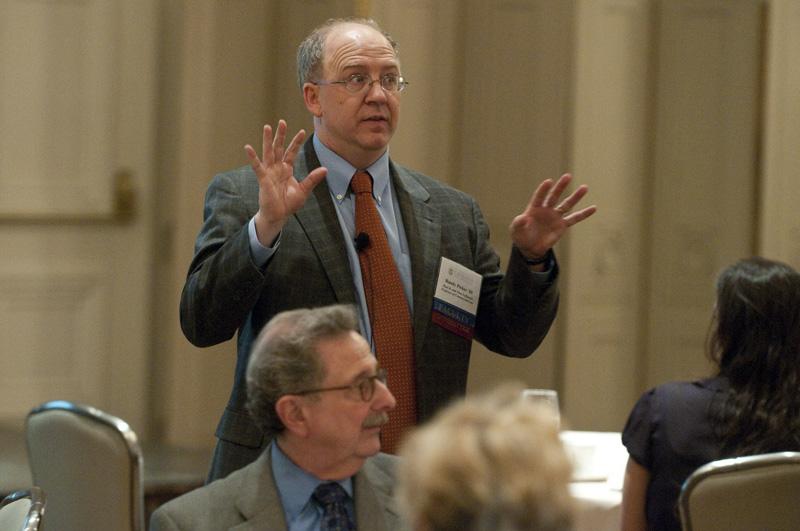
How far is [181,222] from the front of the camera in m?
5.96

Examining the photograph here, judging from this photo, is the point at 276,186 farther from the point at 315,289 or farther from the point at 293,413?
the point at 293,413

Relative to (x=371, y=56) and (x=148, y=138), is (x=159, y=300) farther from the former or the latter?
(x=371, y=56)

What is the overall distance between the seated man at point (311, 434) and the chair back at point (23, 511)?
288 mm

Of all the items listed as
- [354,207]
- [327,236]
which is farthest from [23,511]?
[354,207]

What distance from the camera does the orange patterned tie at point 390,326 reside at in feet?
9.16

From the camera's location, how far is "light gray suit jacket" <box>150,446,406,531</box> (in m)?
2.12

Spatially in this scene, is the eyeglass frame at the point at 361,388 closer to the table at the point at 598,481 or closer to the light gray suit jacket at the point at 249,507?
the light gray suit jacket at the point at 249,507

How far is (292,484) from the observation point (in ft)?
7.18

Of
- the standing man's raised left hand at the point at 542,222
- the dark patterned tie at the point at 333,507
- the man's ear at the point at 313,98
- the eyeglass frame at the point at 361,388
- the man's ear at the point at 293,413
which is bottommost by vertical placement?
the dark patterned tie at the point at 333,507

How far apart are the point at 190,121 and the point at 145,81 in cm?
38

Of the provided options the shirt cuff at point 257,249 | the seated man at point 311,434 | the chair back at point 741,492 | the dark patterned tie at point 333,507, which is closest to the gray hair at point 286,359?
the seated man at point 311,434

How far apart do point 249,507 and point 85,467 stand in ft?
2.87

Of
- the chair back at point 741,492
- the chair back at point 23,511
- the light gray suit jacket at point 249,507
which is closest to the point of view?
the light gray suit jacket at point 249,507

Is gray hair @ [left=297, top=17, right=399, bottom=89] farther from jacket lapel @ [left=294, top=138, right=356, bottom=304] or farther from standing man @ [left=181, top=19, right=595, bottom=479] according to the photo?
jacket lapel @ [left=294, top=138, right=356, bottom=304]
